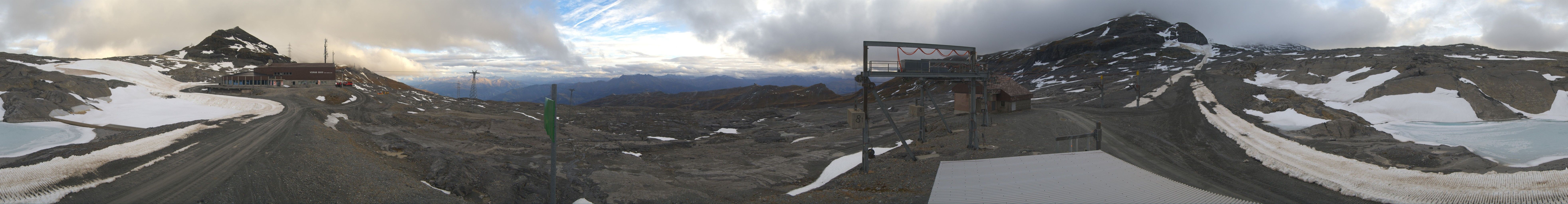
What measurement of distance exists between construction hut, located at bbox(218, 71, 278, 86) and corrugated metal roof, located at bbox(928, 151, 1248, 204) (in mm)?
105008

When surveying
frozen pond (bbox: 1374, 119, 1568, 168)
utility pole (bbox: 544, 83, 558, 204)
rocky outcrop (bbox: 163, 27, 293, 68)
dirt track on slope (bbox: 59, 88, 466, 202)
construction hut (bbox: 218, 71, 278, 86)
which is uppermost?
rocky outcrop (bbox: 163, 27, 293, 68)

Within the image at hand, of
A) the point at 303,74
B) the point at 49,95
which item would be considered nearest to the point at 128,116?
the point at 49,95

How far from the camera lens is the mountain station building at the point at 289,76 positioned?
276ft

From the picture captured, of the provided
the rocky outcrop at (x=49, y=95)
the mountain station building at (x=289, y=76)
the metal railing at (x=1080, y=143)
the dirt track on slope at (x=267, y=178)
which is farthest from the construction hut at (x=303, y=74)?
the metal railing at (x=1080, y=143)

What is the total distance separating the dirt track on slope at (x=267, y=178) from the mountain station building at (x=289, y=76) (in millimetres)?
80643

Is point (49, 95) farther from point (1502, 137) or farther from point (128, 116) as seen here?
point (1502, 137)

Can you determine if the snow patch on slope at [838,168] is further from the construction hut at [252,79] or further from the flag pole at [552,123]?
the construction hut at [252,79]

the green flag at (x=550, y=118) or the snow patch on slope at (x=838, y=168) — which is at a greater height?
the green flag at (x=550, y=118)

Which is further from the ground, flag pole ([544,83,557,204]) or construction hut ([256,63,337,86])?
construction hut ([256,63,337,86])

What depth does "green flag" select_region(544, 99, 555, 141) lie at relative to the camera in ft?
29.6

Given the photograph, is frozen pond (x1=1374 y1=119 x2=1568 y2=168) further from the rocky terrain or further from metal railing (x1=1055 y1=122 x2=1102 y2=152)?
metal railing (x1=1055 y1=122 x2=1102 y2=152)

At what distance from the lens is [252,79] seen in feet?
277

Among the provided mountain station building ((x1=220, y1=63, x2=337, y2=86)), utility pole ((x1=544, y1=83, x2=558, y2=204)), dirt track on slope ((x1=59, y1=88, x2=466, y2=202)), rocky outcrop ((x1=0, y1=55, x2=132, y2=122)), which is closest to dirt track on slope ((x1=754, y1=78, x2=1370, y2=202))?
utility pole ((x1=544, y1=83, x2=558, y2=204))

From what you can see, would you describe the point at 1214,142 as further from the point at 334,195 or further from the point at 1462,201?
the point at 334,195
